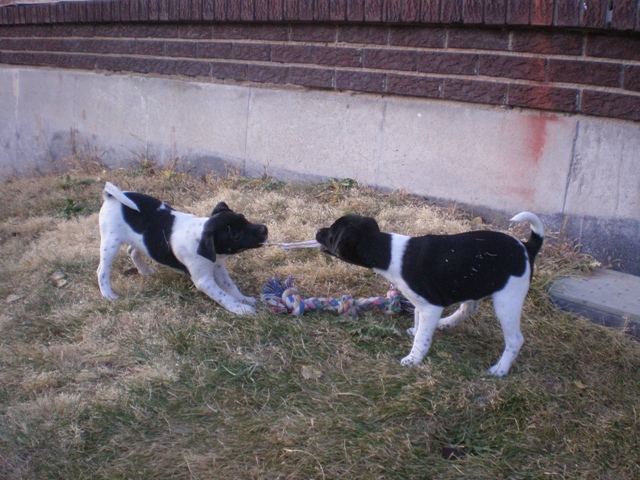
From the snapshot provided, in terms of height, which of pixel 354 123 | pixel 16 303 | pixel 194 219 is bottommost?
pixel 16 303

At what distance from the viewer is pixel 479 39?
5.75m

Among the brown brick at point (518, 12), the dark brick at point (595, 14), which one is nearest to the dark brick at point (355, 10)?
the brown brick at point (518, 12)

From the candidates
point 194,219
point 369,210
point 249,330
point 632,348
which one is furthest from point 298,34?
point 632,348

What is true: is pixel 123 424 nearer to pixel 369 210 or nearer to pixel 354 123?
pixel 369 210

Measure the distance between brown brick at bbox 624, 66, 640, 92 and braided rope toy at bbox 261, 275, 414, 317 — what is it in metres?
2.51

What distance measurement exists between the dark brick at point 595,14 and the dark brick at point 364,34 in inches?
73.8

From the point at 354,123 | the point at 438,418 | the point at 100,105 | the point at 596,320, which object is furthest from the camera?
the point at 100,105

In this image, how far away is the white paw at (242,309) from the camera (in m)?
4.43

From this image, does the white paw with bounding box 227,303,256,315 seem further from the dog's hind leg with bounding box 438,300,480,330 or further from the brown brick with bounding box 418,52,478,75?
the brown brick with bounding box 418,52,478,75

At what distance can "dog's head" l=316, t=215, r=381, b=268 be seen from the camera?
12.4 feet

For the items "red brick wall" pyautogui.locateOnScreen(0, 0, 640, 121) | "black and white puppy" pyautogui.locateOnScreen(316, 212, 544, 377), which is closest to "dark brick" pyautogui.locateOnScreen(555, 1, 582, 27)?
"red brick wall" pyautogui.locateOnScreen(0, 0, 640, 121)

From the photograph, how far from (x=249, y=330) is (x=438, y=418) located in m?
1.40

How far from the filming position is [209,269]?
452 cm

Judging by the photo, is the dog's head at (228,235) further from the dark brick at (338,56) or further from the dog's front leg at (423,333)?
the dark brick at (338,56)
